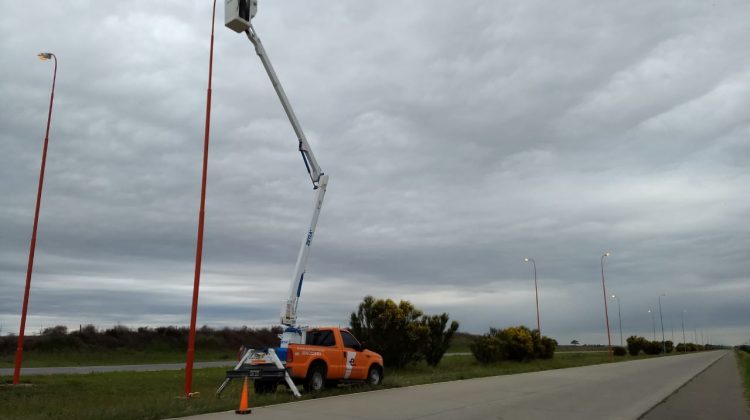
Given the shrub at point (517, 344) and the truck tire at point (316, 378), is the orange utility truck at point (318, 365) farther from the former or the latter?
the shrub at point (517, 344)

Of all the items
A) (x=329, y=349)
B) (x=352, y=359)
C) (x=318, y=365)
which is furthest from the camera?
(x=352, y=359)

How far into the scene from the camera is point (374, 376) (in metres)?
17.7

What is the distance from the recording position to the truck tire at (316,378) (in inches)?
598

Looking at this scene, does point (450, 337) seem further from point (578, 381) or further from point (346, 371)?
point (346, 371)

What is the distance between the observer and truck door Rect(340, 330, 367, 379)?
54.1 feet

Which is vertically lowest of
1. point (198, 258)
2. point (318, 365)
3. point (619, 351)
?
point (619, 351)

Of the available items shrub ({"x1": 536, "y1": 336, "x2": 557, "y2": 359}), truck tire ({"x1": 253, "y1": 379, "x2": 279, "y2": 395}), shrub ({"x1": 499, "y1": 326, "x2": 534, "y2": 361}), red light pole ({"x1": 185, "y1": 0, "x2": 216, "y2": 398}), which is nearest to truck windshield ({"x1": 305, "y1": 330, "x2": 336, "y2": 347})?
truck tire ({"x1": 253, "y1": 379, "x2": 279, "y2": 395})

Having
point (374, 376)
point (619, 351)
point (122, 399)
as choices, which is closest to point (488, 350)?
point (374, 376)

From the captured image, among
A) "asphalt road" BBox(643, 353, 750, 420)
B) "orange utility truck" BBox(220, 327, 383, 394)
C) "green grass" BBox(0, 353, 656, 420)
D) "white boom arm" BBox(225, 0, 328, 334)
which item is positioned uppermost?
"white boom arm" BBox(225, 0, 328, 334)

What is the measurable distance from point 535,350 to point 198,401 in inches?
1296

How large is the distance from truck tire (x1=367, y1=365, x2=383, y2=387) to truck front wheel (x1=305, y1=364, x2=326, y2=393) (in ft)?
6.83

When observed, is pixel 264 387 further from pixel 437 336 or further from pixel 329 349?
pixel 437 336

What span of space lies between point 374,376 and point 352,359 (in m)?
1.43

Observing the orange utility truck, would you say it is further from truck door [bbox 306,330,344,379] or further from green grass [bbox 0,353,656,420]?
green grass [bbox 0,353,656,420]
